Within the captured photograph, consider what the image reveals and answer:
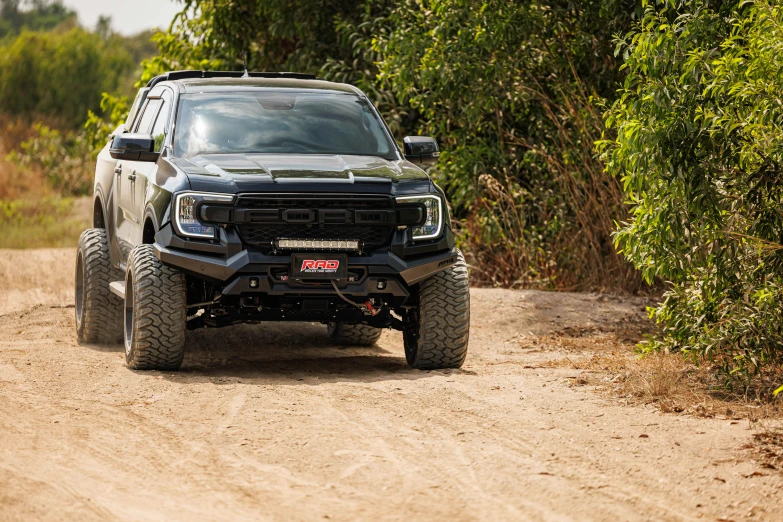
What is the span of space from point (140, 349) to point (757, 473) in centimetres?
394

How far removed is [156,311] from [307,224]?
3.58ft

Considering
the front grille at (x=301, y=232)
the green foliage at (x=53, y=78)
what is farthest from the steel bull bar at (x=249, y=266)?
the green foliage at (x=53, y=78)

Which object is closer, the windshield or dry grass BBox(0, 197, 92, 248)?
the windshield

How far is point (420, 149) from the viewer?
28.4 feet

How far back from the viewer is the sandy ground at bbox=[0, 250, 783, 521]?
4.88 m

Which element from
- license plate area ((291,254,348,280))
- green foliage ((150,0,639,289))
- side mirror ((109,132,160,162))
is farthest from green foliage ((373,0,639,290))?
license plate area ((291,254,348,280))

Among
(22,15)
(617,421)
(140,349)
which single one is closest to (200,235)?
(140,349)

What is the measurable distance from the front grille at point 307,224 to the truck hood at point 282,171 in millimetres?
74

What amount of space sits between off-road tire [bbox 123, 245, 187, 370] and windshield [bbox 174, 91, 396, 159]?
0.93 m

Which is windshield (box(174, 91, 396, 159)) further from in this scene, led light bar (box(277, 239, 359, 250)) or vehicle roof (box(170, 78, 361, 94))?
led light bar (box(277, 239, 359, 250))

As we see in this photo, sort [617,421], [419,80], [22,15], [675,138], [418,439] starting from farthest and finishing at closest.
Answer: [22,15]
[419,80]
[675,138]
[617,421]
[418,439]

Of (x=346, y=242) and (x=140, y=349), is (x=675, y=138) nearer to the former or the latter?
(x=346, y=242)

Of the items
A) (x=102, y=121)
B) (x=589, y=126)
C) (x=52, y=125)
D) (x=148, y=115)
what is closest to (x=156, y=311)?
(x=148, y=115)

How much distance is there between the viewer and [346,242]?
746cm
